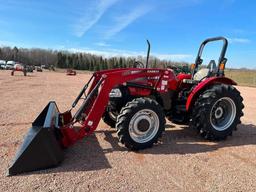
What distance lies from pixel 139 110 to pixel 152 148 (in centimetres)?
86

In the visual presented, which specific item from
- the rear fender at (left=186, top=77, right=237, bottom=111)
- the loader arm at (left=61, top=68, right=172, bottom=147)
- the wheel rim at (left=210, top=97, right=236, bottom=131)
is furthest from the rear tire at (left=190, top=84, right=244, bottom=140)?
the loader arm at (left=61, top=68, right=172, bottom=147)

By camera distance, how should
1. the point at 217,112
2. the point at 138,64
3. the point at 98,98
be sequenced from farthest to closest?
the point at 138,64, the point at 217,112, the point at 98,98

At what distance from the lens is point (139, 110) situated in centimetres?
493

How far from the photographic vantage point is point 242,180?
4012 millimetres

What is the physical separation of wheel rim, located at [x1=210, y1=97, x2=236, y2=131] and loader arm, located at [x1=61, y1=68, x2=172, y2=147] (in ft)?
4.64

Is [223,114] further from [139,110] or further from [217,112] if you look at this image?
[139,110]

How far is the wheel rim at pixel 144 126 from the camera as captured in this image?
5016 millimetres

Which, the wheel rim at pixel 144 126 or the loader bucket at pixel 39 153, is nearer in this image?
the loader bucket at pixel 39 153

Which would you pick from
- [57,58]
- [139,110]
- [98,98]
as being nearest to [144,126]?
[139,110]

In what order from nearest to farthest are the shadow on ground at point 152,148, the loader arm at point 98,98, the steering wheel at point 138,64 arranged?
1. the shadow on ground at point 152,148
2. the loader arm at point 98,98
3. the steering wheel at point 138,64

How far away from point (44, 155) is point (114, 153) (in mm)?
1365

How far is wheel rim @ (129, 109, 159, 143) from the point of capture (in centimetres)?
502

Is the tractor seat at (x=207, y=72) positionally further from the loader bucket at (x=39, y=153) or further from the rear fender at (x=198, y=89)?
the loader bucket at (x=39, y=153)

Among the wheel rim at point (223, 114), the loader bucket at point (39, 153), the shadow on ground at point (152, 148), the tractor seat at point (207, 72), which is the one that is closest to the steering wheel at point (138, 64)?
the tractor seat at point (207, 72)
